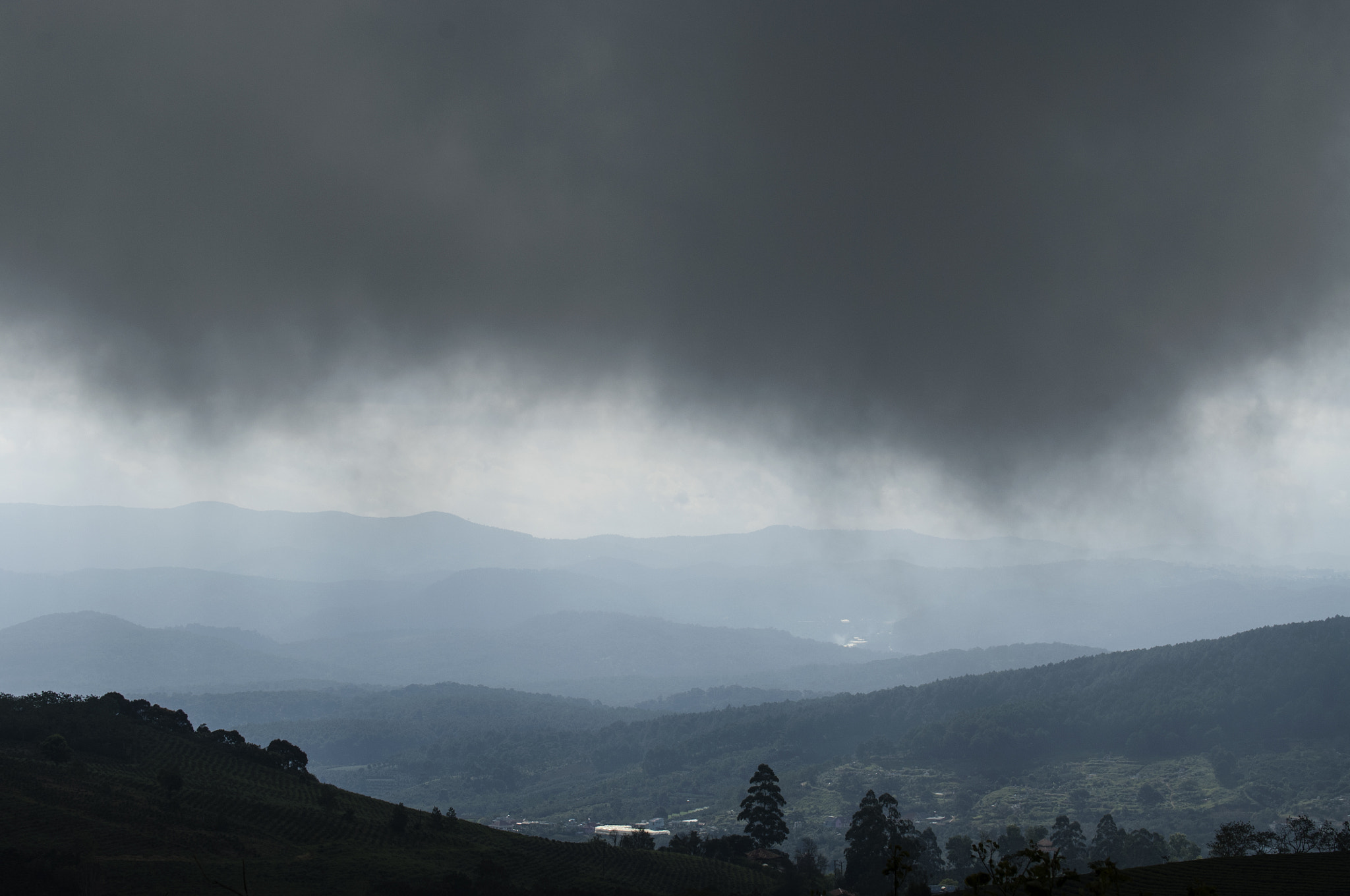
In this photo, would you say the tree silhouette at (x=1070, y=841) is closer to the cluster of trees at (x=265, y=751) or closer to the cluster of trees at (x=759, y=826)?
the cluster of trees at (x=759, y=826)

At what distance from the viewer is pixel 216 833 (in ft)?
235

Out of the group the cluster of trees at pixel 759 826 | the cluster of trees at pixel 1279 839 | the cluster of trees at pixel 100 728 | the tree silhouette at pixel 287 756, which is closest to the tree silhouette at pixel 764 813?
the cluster of trees at pixel 759 826

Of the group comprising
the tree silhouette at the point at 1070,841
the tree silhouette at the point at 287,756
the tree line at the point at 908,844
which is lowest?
the tree silhouette at the point at 1070,841

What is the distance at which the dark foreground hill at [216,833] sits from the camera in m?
59.2

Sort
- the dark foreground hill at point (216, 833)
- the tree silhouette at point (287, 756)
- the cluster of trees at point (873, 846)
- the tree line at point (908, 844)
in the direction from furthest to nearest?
1. the tree silhouette at point (287, 756)
2. the cluster of trees at point (873, 846)
3. the tree line at point (908, 844)
4. the dark foreground hill at point (216, 833)

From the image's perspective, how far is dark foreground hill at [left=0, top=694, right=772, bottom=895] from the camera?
59.2 metres

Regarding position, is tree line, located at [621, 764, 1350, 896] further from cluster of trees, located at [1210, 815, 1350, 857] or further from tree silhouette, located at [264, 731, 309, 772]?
tree silhouette, located at [264, 731, 309, 772]

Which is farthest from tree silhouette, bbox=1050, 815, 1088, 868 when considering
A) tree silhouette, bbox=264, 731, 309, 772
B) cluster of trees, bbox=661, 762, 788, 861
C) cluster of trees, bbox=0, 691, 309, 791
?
cluster of trees, bbox=0, 691, 309, 791

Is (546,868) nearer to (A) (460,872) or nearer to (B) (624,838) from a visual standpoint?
(A) (460,872)

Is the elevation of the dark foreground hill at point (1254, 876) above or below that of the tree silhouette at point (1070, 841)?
above

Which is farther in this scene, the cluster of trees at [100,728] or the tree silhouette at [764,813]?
the tree silhouette at [764,813]

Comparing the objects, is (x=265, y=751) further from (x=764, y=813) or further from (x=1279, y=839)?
(x=1279, y=839)

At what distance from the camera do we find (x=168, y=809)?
7450cm

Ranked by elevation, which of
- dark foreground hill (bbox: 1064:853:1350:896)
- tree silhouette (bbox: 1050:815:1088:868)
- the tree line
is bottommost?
tree silhouette (bbox: 1050:815:1088:868)
